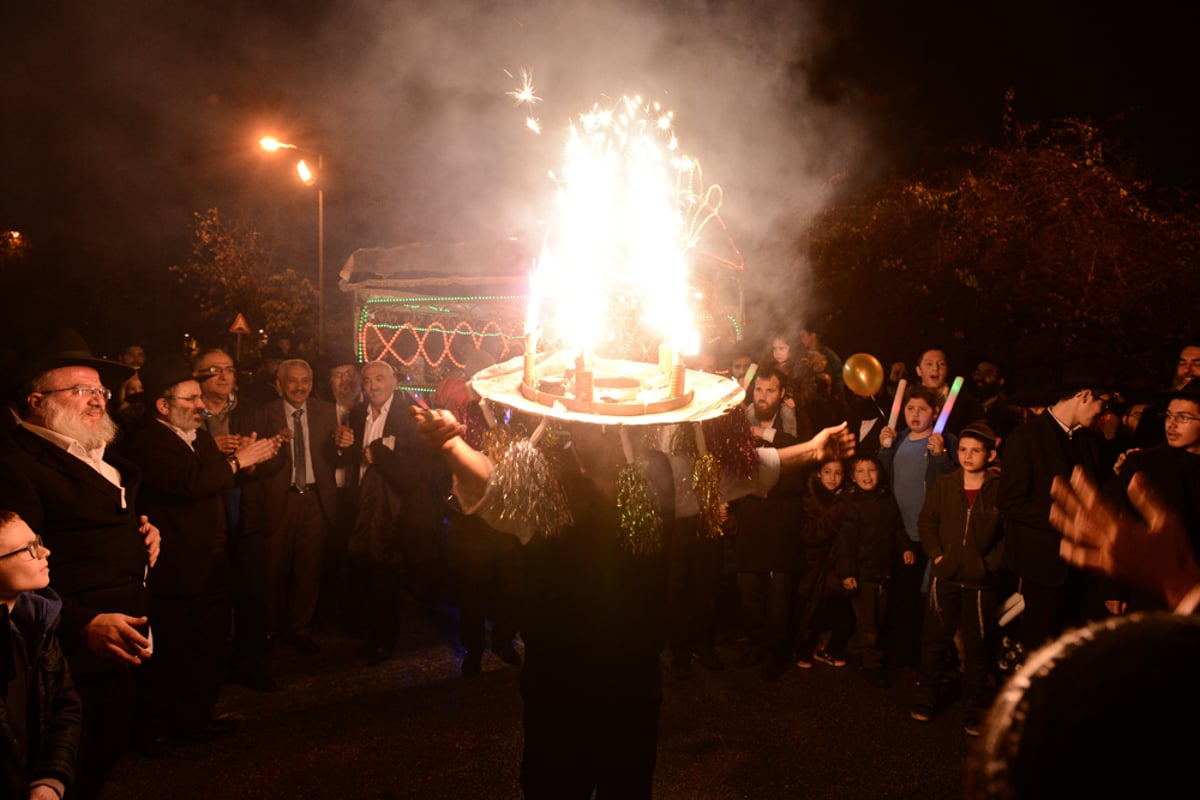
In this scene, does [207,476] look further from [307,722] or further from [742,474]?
[742,474]

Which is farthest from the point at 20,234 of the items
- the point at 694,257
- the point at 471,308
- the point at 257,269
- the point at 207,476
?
the point at 207,476

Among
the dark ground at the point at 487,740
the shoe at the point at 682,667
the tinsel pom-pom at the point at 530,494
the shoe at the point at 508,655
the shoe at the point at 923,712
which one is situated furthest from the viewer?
the shoe at the point at 508,655

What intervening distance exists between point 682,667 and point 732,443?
2.87 meters

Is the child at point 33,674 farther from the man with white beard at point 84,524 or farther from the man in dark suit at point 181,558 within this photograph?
the man in dark suit at point 181,558

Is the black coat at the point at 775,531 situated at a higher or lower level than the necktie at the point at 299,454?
lower

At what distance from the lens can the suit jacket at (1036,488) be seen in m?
4.60

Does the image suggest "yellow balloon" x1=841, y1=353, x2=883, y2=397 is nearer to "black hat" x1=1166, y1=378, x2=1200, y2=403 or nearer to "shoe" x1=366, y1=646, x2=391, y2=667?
"black hat" x1=1166, y1=378, x2=1200, y2=403

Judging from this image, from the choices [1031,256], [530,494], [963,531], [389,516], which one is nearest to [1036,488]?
[963,531]

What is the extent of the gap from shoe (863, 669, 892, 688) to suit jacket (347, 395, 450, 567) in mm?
3421

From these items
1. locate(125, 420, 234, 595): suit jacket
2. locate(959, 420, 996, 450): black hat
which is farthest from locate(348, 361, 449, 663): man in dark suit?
locate(959, 420, 996, 450): black hat

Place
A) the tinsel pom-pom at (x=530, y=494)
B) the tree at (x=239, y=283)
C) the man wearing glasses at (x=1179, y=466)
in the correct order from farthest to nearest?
the tree at (x=239, y=283) → the man wearing glasses at (x=1179, y=466) → the tinsel pom-pom at (x=530, y=494)

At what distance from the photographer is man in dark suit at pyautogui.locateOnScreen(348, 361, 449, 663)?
564 centimetres

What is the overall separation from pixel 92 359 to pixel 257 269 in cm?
3142

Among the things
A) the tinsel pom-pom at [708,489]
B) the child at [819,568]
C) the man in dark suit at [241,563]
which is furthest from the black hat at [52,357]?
the child at [819,568]
